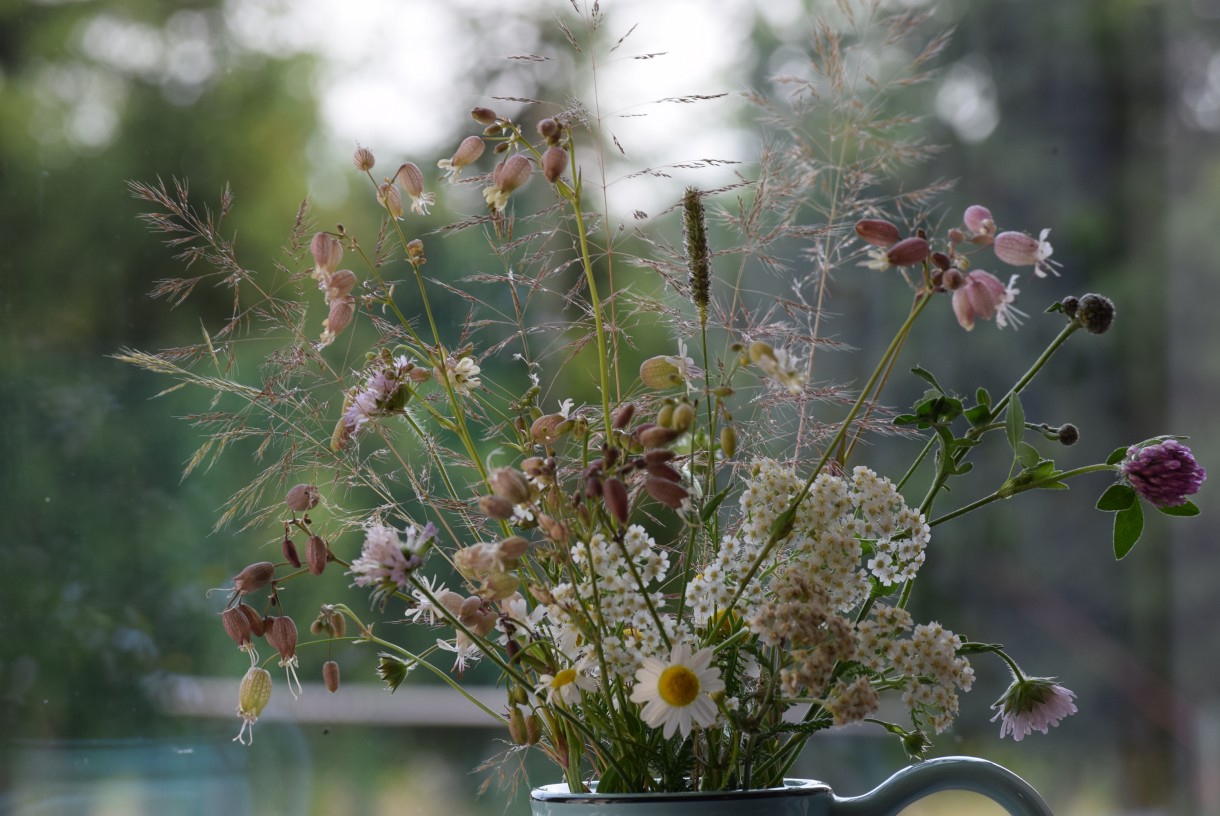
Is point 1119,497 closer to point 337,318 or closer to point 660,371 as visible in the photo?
point 660,371

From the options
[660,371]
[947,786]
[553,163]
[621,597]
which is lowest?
[947,786]

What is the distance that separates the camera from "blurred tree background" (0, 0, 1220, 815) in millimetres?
968

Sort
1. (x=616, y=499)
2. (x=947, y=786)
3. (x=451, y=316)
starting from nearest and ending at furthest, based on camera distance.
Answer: (x=616, y=499) < (x=947, y=786) < (x=451, y=316)

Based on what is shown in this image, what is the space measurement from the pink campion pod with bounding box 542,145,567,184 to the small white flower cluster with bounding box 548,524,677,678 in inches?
7.5

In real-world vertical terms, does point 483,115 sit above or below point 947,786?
above

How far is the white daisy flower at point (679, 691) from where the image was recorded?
1.71ft

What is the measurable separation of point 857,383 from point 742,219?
0.53m

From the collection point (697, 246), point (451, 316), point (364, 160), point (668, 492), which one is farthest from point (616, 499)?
point (451, 316)

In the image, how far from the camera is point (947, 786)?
0.61 m

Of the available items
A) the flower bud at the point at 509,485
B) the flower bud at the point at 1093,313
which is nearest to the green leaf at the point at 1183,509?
the flower bud at the point at 1093,313

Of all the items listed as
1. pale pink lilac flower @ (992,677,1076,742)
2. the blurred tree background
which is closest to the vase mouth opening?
pale pink lilac flower @ (992,677,1076,742)

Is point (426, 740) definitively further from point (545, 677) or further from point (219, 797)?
point (545, 677)

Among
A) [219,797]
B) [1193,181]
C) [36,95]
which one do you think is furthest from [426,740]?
[1193,181]

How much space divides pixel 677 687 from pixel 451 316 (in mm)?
599
